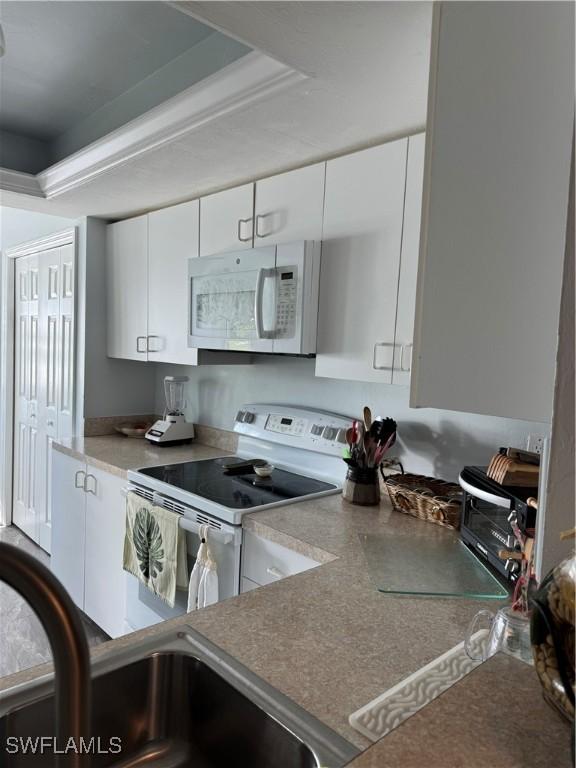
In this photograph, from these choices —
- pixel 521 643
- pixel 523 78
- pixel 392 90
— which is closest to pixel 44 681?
pixel 521 643

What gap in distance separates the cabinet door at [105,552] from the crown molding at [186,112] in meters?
1.37

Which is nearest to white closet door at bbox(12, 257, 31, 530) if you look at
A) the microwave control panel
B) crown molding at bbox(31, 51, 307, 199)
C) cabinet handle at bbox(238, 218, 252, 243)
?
crown molding at bbox(31, 51, 307, 199)

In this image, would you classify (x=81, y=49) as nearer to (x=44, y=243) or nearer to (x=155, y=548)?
(x=44, y=243)

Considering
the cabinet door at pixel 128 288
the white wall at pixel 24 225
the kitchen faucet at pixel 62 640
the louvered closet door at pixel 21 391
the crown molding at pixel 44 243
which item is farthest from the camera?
the louvered closet door at pixel 21 391

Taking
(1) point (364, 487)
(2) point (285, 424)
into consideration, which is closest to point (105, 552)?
(2) point (285, 424)

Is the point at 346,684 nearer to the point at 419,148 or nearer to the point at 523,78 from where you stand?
the point at 523,78

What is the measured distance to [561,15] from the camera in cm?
72

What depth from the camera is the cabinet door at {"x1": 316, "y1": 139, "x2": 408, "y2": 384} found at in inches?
69.7

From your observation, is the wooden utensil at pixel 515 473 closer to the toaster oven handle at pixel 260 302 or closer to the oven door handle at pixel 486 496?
the oven door handle at pixel 486 496

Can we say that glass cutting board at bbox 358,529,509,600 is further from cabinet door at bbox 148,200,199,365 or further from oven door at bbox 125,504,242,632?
cabinet door at bbox 148,200,199,365

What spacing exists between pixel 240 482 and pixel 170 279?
1.12m

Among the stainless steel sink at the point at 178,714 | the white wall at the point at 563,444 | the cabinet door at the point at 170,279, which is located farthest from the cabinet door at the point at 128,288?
the white wall at the point at 563,444

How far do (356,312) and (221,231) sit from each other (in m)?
0.83

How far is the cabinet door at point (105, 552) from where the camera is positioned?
8.01 feet
